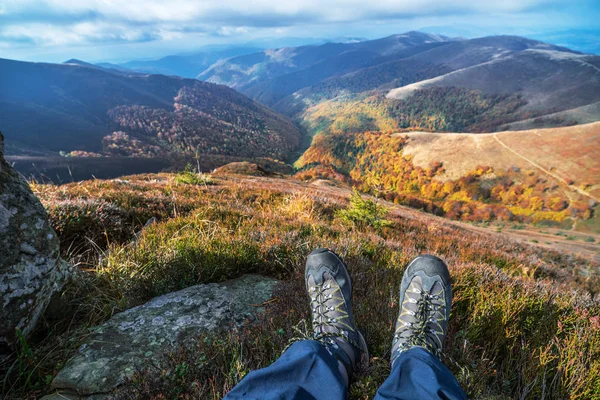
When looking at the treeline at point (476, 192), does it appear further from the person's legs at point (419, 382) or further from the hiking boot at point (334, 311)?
the person's legs at point (419, 382)

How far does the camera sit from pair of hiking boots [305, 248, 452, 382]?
6.78ft

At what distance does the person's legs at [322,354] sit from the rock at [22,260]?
1561mm

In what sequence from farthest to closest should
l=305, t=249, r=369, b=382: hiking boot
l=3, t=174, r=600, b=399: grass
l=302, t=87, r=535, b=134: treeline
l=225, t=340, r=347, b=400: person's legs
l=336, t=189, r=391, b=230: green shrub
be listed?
l=302, t=87, r=535, b=134: treeline → l=336, t=189, r=391, b=230: green shrub → l=305, t=249, r=369, b=382: hiking boot → l=3, t=174, r=600, b=399: grass → l=225, t=340, r=347, b=400: person's legs

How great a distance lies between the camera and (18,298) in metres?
1.94

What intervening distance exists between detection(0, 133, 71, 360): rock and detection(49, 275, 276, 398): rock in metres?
0.42

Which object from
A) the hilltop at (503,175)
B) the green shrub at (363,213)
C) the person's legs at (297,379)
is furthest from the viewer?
the hilltop at (503,175)

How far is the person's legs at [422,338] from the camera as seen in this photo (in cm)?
165

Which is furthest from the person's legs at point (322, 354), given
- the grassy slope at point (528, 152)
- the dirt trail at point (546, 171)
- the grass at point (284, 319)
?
the dirt trail at point (546, 171)

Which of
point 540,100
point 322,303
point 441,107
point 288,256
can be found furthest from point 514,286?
point 540,100

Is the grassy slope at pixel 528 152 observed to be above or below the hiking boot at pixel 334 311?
below

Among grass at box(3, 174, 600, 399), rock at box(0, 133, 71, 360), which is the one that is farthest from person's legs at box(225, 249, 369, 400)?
rock at box(0, 133, 71, 360)

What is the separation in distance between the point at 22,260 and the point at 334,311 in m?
2.23

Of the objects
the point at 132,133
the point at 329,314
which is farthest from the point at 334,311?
the point at 132,133

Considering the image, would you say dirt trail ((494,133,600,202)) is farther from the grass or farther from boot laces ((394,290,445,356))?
boot laces ((394,290,445,356))
